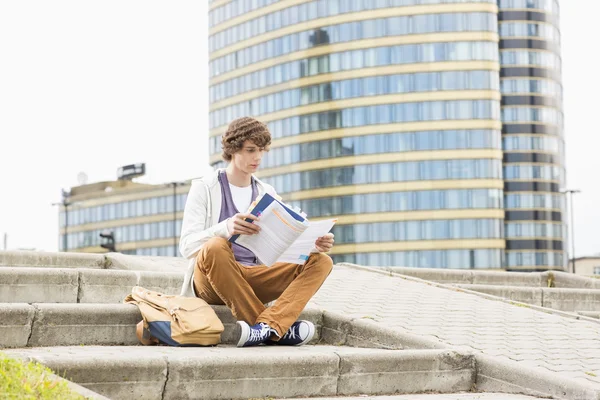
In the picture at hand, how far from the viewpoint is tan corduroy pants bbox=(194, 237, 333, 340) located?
604 centimetres

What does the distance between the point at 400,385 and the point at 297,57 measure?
243ft

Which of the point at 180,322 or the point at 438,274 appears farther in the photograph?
the point at 438,274

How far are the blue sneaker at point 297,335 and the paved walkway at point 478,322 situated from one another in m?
0.84

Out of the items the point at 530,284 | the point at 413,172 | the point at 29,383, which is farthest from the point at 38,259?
the point at 413,172

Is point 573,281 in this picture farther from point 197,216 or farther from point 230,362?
point 230,362

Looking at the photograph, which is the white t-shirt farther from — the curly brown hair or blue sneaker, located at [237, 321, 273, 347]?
blue sneaker, located at [237, 321, 273, 347]

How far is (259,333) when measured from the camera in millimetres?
6051

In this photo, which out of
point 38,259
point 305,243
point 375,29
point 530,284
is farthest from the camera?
point 375,29

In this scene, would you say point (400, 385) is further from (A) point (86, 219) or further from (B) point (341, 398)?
(A) point (86, 219)

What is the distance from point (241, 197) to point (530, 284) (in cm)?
986

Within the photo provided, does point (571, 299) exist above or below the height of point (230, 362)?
below

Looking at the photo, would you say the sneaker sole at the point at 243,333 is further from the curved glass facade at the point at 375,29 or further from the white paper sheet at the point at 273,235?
the curved glass facade at the point at 375,29

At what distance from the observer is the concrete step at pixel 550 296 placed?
12.2 metres

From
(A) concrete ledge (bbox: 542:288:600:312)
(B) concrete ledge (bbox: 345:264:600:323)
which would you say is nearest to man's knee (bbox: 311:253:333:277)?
(B) concrete ledge (bbox: 345:264:600:323)
